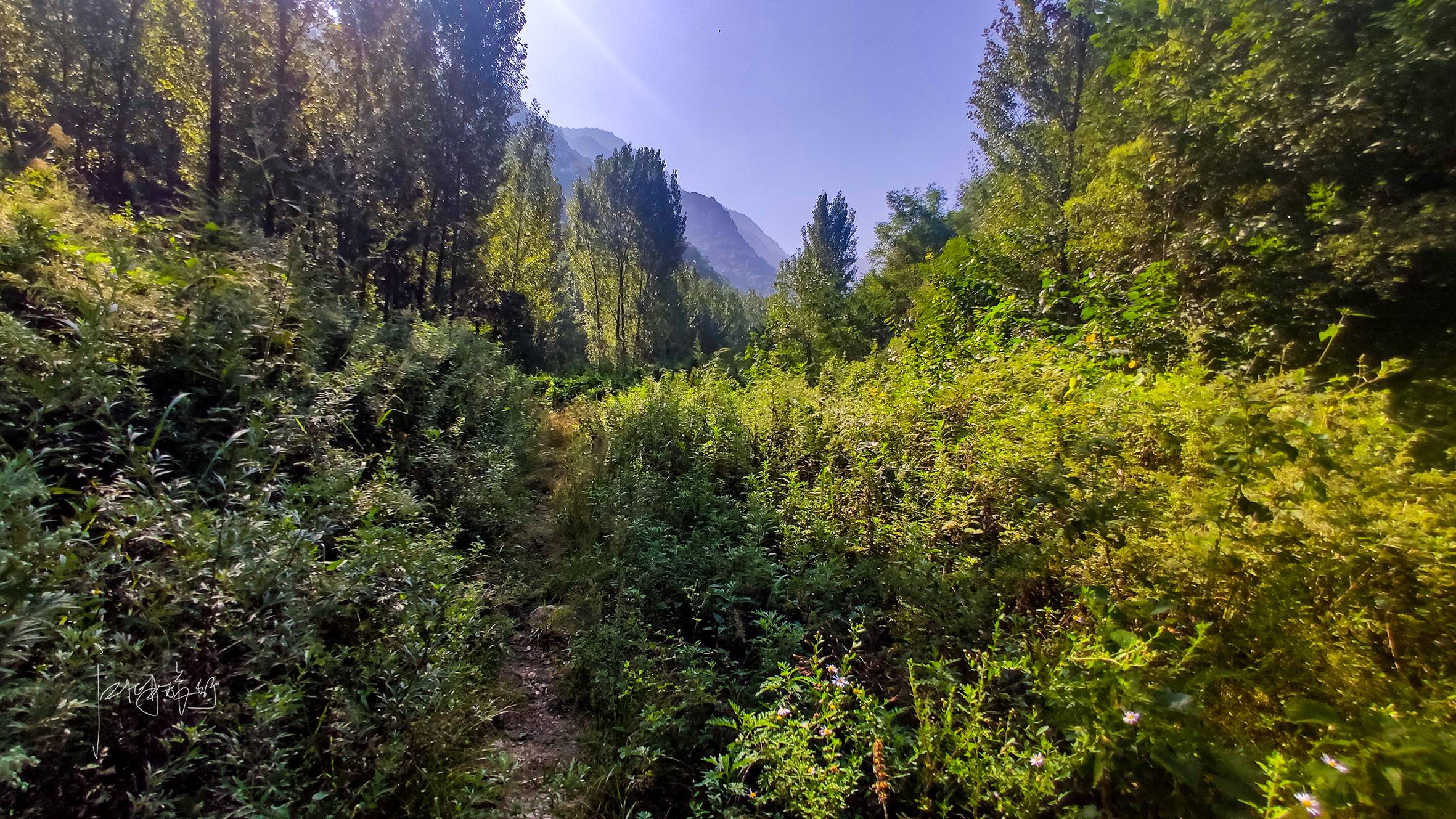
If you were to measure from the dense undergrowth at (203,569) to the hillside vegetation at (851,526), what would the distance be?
21mm

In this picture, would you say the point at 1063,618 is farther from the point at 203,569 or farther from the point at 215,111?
the point at 215,111

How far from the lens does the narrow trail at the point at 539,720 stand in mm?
2061

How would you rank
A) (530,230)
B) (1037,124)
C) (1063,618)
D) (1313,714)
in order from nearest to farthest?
(1313,714) < (1063,618) < (1037,124) < (530,230)

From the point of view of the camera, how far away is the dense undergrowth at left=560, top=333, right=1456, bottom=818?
1307mm

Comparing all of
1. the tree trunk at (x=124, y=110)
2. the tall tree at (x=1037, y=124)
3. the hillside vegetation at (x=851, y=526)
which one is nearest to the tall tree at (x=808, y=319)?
the tall tree at (x=1037, y=124)

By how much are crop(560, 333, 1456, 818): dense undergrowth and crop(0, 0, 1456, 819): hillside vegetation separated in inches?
0.7

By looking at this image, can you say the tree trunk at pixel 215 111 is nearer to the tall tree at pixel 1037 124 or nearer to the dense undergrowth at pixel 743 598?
the dense undergrowth at pixel 743 598

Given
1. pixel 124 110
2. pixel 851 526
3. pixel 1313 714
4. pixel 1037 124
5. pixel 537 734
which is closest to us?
pixel 1313 714

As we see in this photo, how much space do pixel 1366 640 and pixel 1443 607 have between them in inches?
7.0

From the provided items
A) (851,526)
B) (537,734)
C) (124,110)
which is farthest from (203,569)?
(124,110)

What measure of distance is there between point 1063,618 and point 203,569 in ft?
10.8

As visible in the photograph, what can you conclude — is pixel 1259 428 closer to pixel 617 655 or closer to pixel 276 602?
pixel 617 655

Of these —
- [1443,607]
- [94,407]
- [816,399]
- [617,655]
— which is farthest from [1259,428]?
[94,407]

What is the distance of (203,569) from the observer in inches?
66.1
